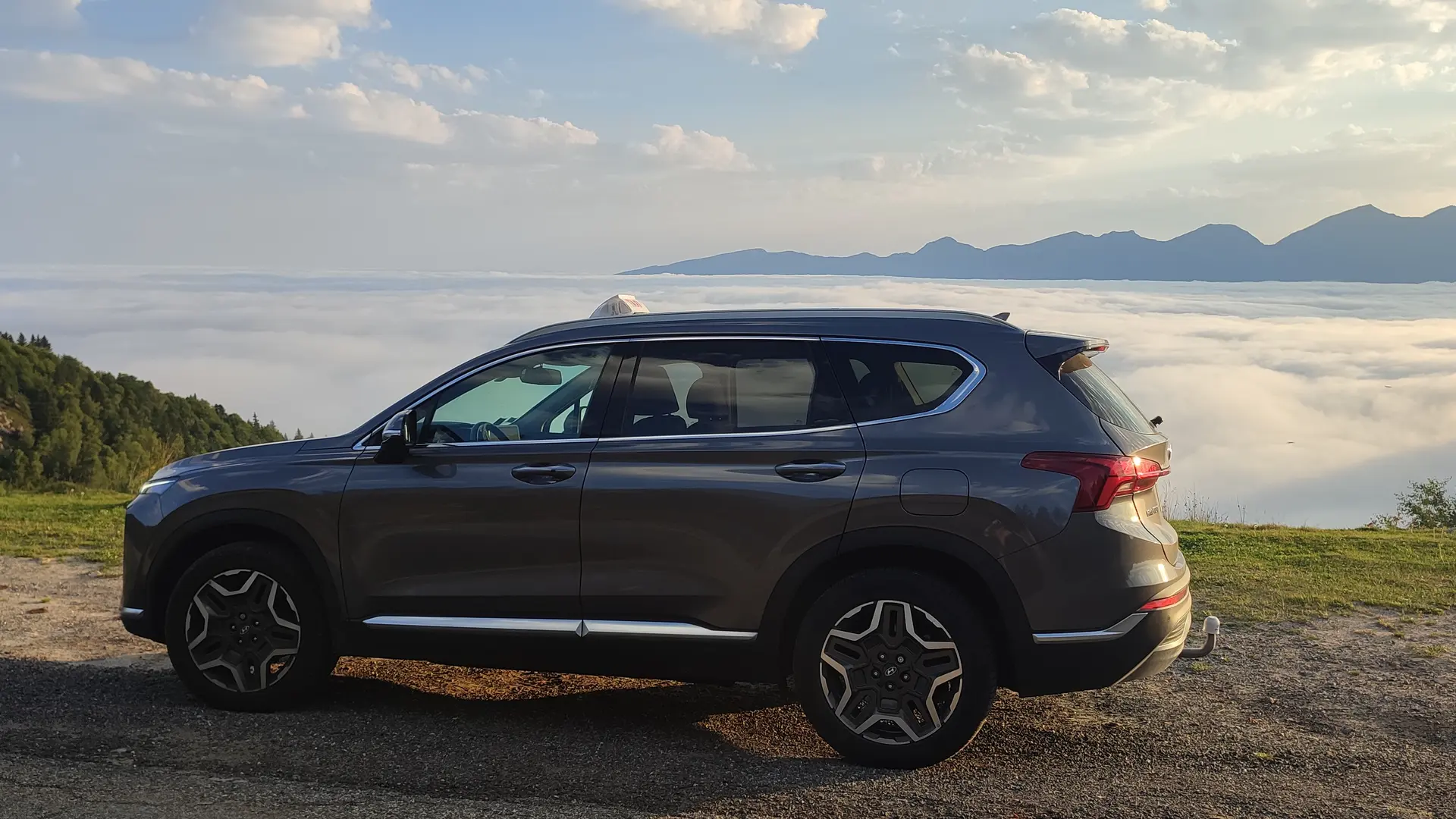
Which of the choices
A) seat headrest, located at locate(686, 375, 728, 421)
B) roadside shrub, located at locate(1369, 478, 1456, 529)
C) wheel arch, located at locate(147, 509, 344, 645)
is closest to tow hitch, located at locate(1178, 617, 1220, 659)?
seat headrest, located at locate(686, 375, 728, 421)

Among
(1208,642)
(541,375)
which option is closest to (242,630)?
(541,375)

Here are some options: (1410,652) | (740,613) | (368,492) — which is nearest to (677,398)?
(740,613)

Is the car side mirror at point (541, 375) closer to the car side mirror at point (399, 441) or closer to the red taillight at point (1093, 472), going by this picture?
the car side mirror at point (399, 441)

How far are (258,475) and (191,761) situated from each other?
1.39 metres

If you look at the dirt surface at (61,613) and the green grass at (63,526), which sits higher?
the dirt surface at (61,613)

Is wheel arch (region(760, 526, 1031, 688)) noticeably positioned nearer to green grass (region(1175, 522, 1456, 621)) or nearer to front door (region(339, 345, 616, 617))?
front door (region(339, 345, 616, 617))

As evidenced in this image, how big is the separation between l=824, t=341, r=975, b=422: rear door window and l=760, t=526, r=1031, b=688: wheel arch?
20.3 inches

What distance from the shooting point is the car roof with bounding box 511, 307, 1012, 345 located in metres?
5.34

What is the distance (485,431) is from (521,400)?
213mm

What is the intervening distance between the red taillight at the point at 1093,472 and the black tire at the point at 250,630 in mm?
Answer: 3305

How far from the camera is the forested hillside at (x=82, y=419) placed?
5022cm

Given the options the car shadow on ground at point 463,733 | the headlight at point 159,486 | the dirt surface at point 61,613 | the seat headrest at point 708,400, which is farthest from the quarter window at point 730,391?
the dirt surface at point 61,613

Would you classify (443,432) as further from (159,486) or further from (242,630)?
(159,486)

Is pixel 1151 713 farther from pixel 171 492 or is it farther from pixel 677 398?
pixel 171 492
